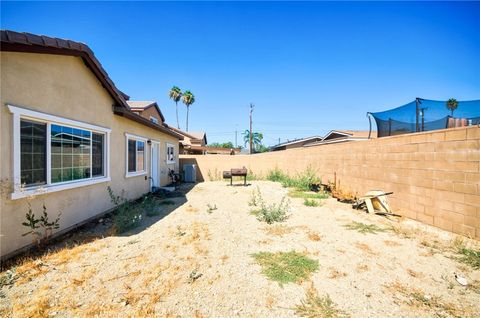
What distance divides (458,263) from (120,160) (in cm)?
822

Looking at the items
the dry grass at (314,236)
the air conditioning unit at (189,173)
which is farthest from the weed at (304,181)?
the air conditioning unit at (189,173)

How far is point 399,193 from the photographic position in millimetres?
6156

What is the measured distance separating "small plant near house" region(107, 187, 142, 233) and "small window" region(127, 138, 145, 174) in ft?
4.29

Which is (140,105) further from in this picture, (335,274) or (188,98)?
(188,98)

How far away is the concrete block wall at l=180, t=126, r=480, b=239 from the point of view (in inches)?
171

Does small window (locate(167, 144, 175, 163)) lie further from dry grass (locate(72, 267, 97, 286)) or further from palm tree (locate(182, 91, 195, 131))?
palm tree (locate(182, 91, 195, 131))

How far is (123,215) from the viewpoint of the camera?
20.3ft

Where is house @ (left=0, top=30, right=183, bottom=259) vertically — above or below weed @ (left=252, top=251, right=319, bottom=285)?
above

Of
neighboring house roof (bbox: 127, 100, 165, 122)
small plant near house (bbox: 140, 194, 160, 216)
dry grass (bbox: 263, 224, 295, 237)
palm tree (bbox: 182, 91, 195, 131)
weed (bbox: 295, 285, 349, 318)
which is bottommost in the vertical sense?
weed (bbox: 295, 285, 349, 318)

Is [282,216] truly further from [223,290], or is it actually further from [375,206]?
[223,290]

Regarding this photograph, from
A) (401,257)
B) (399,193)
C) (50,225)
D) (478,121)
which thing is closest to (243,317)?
(401,257)

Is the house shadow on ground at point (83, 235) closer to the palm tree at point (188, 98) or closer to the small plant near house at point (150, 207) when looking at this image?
the small plant near house at point (150, 207)

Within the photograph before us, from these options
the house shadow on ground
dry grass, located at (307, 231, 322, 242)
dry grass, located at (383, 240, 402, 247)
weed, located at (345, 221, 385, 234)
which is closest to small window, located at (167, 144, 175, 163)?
the house shadow on ground

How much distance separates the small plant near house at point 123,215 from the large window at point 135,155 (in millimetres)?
1090
